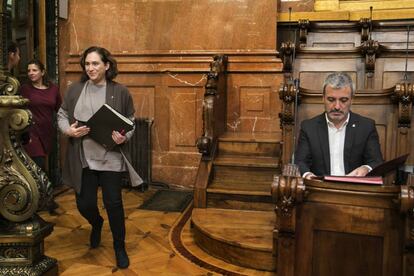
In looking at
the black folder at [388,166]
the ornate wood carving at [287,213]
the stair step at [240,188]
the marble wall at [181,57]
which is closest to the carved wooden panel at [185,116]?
the marble wall at [181,57]

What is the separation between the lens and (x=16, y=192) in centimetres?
210

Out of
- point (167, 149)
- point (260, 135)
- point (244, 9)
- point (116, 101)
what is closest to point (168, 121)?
point (167, 149)

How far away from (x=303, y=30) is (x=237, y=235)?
274cm

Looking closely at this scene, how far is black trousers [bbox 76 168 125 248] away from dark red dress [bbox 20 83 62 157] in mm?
1010

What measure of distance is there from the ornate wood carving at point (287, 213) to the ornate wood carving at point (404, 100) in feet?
4.25

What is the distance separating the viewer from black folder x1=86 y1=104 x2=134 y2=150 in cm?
248

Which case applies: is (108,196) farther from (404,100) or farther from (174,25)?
(174,25)

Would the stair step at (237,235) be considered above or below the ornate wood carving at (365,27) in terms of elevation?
below

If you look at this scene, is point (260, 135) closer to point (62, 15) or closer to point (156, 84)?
point (156, 84)

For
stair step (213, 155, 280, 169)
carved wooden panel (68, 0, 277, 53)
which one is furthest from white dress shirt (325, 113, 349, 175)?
carved wooden panel (68, 0, 277, 53)

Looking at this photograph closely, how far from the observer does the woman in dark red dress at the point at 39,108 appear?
3.48 meters

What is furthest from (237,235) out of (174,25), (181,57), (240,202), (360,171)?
(174,25)

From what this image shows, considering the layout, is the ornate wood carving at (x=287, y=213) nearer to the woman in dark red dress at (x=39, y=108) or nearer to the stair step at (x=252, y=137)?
the stair step at (x=252, y=137)

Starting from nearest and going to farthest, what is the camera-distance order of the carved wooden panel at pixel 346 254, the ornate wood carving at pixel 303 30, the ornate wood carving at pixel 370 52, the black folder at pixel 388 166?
the carved wooden panel at pixel 346 254
the black folder at pixel 388 166
the ornate wood carving at pixel 370 52
the ornate wood carving at pixel 303 30
